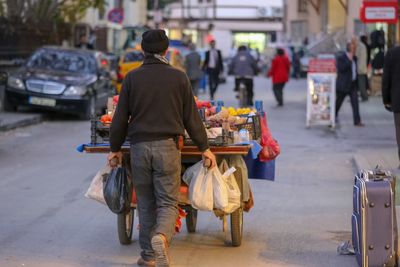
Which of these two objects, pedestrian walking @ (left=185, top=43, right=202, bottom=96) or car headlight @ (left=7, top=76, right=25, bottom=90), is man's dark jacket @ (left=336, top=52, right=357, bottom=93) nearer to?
car headlight @ (left=7, top=76, right=25, bottom=90)

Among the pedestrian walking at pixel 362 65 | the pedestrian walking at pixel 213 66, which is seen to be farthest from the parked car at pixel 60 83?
the pedestrian walking at pixel 362 65

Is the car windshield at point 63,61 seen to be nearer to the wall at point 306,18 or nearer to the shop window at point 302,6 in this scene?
the wall at point 306,18

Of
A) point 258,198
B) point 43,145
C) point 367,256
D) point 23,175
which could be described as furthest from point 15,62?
point 367,256

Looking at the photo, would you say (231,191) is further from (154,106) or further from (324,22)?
(324,22)

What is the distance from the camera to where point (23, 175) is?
12.1 meters

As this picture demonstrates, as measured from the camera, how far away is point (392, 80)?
11.1m

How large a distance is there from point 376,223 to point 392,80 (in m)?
4.87

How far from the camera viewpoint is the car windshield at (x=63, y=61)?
2092cm

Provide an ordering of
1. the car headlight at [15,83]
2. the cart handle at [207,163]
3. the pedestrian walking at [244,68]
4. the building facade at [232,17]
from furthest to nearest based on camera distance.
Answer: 1. the building facade at [232,17]
2. the pedestrian walking at [244,68]
3. the car headlight at [15,83]
4. the cart handle at [207,163]

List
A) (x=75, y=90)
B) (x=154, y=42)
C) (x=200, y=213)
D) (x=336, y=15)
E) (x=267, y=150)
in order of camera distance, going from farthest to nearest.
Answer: (x=336, y=15), (x=75, y=90), (x=200, y=213), (x=267, y=150), (x=154, y=42)

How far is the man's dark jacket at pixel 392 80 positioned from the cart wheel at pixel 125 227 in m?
4.47

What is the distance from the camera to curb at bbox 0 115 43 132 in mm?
17594

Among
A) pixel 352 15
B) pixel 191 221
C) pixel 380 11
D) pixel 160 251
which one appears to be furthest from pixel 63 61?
pixel 352 15

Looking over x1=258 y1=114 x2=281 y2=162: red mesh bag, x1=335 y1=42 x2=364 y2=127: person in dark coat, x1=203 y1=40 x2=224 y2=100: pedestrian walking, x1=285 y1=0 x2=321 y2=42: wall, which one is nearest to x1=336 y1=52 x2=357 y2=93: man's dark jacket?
x1=335 y1=42 x2=364 y2=127: person in dark coat
